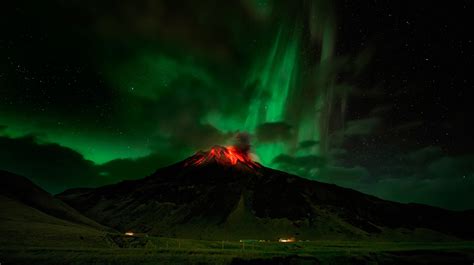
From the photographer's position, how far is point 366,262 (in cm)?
6925

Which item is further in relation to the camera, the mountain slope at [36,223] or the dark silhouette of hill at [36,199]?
the dark silhouette of hill at [36,199]

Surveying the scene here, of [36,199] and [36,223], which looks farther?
[36,199]

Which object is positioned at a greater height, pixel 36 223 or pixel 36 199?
pixel 36 199

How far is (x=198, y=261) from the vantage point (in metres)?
64.4

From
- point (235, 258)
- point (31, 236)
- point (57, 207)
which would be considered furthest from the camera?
point (57, 207)

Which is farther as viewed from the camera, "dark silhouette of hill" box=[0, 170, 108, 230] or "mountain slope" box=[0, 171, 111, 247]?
"dark silhouette of hill" box=[0, 170, 108, 230]

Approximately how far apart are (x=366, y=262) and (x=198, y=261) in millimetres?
34636

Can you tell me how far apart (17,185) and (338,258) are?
188281 mm

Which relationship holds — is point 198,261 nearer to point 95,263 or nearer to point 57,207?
point 95,263

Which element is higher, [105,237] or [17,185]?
[17,185]

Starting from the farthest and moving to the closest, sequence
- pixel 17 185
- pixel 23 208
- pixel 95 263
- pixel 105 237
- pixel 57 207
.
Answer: pixel 17 185
pixel 57 207
pixel 23 208
pixel 105 237
pixel 95 263

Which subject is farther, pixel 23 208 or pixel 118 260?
pixel 23 208

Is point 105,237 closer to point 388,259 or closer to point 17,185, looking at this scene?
point 388,259

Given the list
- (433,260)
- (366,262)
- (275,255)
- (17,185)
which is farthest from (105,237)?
(17,185)
